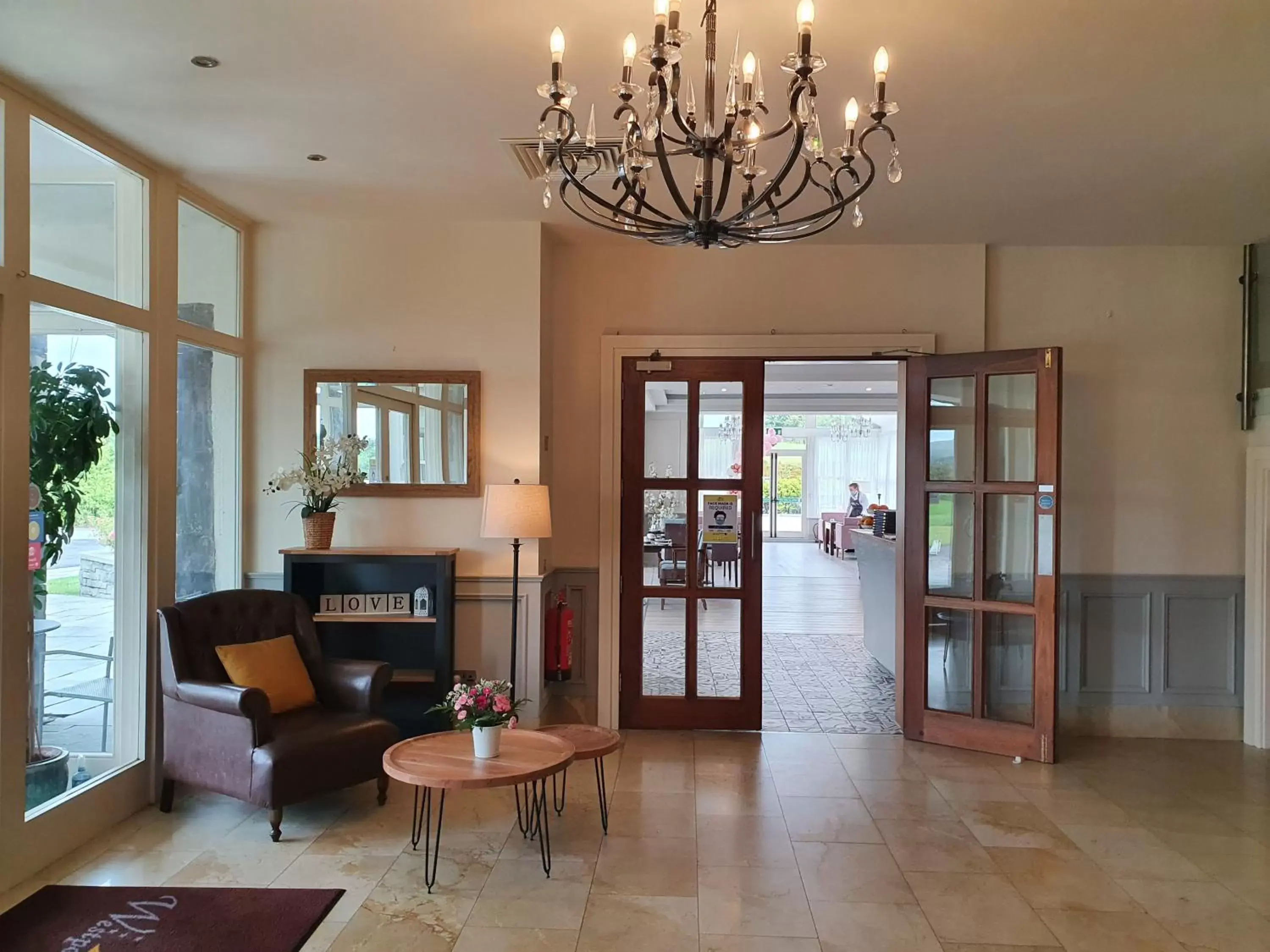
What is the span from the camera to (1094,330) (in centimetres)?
501

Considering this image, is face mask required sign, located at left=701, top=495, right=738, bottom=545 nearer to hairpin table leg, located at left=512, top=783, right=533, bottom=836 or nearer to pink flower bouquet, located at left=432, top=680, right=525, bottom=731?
hairpin table leg, located at left=512, top=783, right=533, bottom=836

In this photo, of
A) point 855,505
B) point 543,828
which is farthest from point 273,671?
point 855,505

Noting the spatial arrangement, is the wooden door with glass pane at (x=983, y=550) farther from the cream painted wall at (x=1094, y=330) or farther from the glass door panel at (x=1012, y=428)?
the cream painted wall at (x=1094, y=330)

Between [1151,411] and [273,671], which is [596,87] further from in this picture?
[1151,411]

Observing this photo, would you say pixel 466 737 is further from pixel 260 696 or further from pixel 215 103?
pixel 215 103

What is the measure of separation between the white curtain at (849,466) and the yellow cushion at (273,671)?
1508 cm

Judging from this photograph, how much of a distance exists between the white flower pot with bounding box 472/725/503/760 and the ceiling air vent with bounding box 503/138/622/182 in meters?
2.22

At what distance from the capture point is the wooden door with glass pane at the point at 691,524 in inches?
195

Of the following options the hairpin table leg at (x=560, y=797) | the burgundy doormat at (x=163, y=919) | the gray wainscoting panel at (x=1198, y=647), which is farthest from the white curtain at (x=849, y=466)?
the burgundy doormat at (x=163, y=919)

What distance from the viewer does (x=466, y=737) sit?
3.54m

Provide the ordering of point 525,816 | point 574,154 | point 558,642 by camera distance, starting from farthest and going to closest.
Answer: point 558,642 < point 525,816 < point 574,154

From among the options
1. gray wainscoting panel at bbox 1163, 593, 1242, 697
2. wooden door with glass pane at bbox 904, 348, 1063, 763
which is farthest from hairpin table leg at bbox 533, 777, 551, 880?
gray wainscoting panel at bbox 1163, 593, 1242, 697

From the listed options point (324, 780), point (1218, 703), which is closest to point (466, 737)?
point (324, 780)

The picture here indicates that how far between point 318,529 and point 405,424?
0.75m
